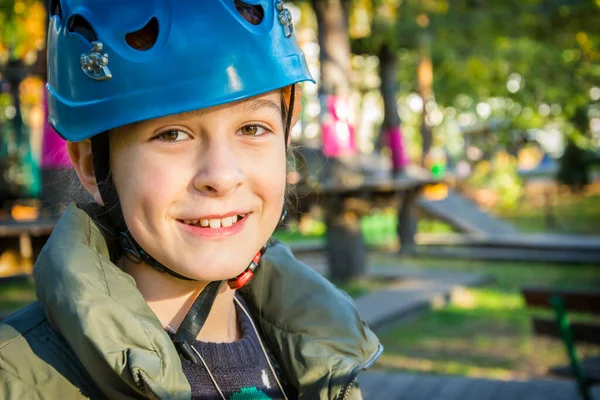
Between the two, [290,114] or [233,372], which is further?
[290,114]

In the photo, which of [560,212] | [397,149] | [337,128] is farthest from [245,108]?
[560,212]

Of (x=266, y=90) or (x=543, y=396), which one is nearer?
(x=266, y=90)

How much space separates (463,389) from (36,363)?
4.26 metres

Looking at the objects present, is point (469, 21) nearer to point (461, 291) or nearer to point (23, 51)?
point (461, 291)

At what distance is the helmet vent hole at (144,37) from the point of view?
1.70 meters

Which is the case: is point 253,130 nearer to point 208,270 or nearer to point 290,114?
point 290,114

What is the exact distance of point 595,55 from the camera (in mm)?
12953

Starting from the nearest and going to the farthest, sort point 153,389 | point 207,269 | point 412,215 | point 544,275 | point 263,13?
1. point 153,389
2. point 207,269
3. point 263,13
4. point 544,275
5. point 412,215

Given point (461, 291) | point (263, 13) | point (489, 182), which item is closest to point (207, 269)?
point (263, 13)

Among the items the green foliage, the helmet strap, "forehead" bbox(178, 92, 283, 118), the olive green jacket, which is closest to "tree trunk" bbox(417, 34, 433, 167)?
the green foliage

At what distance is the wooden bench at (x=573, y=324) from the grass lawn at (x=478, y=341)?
1.24 metres

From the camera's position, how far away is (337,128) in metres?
10.1

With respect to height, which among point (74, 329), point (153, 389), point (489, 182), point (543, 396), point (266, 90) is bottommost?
point (489, 182)

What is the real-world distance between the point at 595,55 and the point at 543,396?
9286mm
